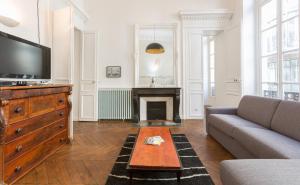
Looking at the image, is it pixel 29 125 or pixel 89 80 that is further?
pixel 89 80

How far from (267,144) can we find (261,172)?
0.80 metres

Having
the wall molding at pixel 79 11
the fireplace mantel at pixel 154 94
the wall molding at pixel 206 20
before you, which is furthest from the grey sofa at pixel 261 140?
the wall molding at pixel 79 11

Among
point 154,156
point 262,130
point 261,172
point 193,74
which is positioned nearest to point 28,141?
point 154,156

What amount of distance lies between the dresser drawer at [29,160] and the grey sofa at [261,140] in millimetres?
1979

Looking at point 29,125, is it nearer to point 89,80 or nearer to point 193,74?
point 89,80

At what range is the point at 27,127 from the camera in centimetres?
216

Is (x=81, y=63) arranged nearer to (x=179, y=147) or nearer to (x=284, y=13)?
(x=179, y=147)

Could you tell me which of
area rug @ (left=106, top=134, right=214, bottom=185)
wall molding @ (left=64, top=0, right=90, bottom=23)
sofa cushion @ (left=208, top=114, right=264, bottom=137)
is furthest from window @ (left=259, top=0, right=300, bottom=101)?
wall molding @ (left=64, top=0, right=90, bottom=23)

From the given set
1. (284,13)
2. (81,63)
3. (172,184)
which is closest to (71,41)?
(81,63)

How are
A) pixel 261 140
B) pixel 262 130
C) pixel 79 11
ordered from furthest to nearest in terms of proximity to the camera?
pixel 79 11 < pixel 262 130 < pixel 261 140

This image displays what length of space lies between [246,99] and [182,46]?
256 centimetres

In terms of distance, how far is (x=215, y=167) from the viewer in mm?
2338

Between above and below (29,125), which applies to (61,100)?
above

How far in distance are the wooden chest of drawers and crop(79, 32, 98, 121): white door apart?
2.21 metres
